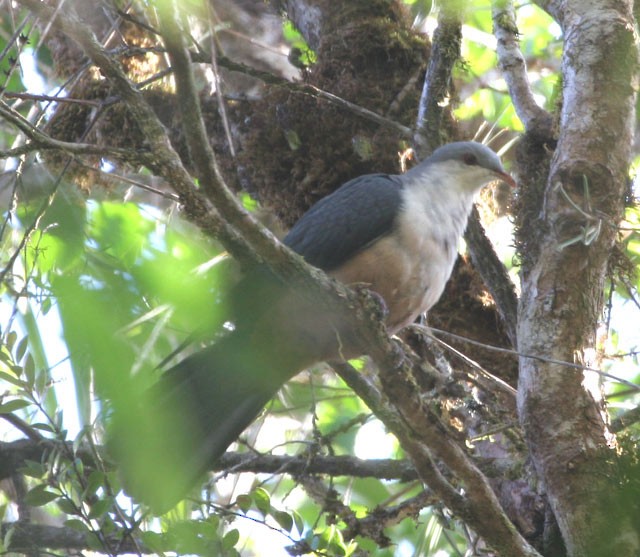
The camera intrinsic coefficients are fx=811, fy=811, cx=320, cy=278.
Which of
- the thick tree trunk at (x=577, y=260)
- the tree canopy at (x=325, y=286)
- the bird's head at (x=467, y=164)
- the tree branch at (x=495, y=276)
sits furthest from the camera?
the bird's head at (x=467, y=164)

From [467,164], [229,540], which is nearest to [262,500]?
[229,540]

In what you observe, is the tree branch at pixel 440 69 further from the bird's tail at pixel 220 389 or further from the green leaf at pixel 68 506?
the green leaf at pixel 68 506

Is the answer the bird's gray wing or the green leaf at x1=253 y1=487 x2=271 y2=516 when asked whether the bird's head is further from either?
the green leaf at x1=253 y1=487 x2=271 y2=516

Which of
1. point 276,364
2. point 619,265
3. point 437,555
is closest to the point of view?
point 276,364

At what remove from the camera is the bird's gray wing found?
3781mm

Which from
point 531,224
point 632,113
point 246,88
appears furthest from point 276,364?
point 246,88

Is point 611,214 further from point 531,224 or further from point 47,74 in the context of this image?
point 47,74

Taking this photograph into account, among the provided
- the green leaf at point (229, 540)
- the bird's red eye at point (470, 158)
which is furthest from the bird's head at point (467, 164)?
the green leaf at point (229, 540)

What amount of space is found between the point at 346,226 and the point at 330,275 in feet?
0.82

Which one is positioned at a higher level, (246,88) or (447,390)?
(246,88)

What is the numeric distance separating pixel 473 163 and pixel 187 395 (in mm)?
2167

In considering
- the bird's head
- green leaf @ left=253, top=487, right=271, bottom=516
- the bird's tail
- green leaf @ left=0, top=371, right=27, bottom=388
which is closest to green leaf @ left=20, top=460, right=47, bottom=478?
green leaf @ left=0, top=371, right=27, bottom=388

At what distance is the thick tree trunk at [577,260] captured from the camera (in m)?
3.03

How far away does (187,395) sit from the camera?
3229 mm
